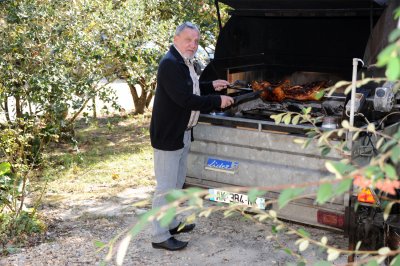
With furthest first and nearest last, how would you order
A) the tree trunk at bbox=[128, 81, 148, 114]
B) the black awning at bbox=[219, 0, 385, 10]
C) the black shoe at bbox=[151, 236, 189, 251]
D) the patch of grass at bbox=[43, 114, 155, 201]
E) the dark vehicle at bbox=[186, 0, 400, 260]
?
the tree trunk at bbox=[128, 81, 148, 114], the patch of grass at bbox=[43, 114, 155, 201], the black awning at bbox=[219, 0, 385, 10], the black shoe at bbox=[151, 236, 189, 251], the dark vehicle at bbox=[186, 0, 400, 260]

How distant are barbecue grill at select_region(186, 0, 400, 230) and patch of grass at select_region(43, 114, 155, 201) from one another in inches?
73.8

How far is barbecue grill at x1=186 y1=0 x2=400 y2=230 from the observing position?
4035 mm

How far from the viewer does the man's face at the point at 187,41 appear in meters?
4.32

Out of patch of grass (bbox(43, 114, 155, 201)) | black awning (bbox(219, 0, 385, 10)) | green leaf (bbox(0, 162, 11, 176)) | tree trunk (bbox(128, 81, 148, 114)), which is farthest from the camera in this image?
tree trunk (bbox(128, 81, 148, 114))

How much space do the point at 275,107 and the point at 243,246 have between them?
1495mm

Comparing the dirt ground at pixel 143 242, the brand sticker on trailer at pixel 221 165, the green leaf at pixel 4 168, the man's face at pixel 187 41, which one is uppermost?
the man's face at pixel 187 41

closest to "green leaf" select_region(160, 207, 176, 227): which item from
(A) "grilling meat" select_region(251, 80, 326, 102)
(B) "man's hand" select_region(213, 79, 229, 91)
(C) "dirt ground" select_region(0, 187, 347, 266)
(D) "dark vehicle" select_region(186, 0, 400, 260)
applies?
(D) "dark vehicle" select_region(186, 0, 400, 260)

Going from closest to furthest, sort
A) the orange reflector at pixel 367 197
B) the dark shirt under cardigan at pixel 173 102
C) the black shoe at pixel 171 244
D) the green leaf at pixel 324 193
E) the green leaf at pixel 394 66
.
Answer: the green leaf at pixel 394 66 < the green leaf at pixel 324 193 < the orange reflector at pixel 367 197 < the dark shirt under cardigan at pixel 173 102 < the black shoe at pixel 171 244

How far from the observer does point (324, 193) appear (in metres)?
1.13

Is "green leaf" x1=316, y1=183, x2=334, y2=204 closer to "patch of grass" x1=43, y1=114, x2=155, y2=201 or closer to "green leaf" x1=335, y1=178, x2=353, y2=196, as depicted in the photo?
"green leaf" x1=335, y1=178, x2=353, y2=196

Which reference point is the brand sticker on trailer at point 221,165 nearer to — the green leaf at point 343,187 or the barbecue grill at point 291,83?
the barbecue grill at point 291,83

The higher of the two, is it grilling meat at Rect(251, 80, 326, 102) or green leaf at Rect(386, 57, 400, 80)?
green leaf at Rect(386, 57, 400, 80)

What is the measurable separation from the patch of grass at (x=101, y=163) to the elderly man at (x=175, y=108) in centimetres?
145

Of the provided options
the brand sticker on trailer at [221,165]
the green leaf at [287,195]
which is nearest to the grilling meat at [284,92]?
the brand sticker on trailer at [221,165]
